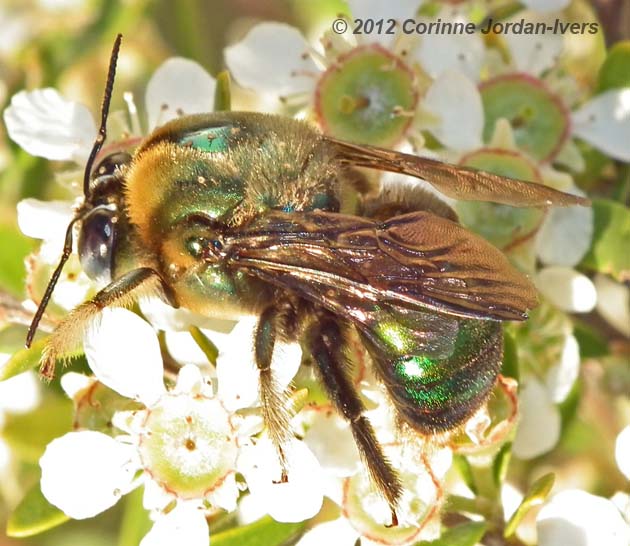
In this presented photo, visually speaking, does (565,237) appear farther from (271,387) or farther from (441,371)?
(271,387)

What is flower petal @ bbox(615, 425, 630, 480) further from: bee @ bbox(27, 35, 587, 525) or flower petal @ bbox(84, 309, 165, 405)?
flower petal @ bbox(84, 309, 165, 405)

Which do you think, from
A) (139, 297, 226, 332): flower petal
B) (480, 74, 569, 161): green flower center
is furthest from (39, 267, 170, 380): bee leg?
(480, 74, 569, 161): green flower center

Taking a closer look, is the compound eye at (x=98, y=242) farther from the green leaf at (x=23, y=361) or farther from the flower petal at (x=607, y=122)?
the flower petal at (x=607, y=122)

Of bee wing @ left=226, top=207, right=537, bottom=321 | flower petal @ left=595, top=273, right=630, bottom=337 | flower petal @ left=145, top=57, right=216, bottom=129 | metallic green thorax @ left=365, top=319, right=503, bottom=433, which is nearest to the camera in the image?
bee wing @ left=226, top=207, right=537, bottom=321

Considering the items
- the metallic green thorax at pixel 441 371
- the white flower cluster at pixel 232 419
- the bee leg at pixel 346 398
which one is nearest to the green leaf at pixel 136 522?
the white flower cluster at pixel 232 419

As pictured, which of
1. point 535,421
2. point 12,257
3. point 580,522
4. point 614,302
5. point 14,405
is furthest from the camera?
point 614,302

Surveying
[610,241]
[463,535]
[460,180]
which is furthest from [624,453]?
[460,180]

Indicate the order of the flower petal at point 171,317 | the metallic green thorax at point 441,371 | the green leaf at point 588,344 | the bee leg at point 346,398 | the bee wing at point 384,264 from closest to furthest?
the bee wing at point 384,264 < the metallic green thorax at point 441,371 < the bee leg at point 346,398 < the flower petal at point 171,317 < the green leaf at point 588,344
